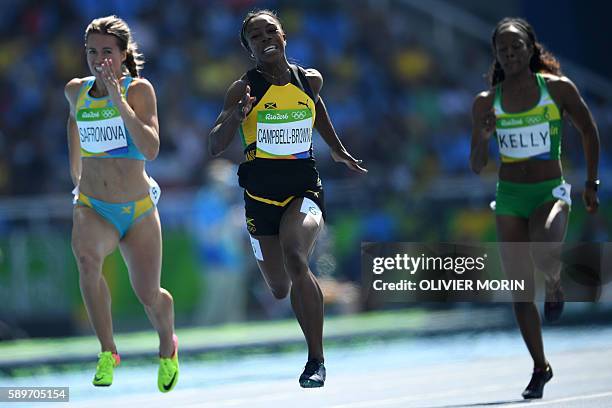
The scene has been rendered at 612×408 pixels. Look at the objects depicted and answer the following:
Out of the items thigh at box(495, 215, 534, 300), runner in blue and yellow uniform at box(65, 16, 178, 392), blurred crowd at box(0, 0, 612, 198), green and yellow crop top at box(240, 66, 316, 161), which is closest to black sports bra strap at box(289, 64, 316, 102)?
green and yellow crop top at box(240, 66, 316, 161)

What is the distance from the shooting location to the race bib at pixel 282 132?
8.60m

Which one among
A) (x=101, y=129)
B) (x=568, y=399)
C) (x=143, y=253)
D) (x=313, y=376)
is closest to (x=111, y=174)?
(x=101, y=129)

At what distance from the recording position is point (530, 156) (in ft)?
32.0

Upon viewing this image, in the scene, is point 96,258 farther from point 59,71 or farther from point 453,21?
point 453,21

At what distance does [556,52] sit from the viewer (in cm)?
2327

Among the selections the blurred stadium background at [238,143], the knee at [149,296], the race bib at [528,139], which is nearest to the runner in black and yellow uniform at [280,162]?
the knee at [149,296]

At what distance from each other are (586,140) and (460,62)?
15051mm

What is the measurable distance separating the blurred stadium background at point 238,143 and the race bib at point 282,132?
8.39 meters

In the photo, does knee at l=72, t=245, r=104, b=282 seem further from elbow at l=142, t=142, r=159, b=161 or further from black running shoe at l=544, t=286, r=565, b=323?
black running shoe at l=544, t=286, r=565, b=323

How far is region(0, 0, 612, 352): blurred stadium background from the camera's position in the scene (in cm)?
1753

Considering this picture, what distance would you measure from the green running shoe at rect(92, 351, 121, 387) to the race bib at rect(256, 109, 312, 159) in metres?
1.65

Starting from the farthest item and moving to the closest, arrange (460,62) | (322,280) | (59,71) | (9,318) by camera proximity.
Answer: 1. (460,62)
2. (59,71)
3. (322,280)
4. (9,318)

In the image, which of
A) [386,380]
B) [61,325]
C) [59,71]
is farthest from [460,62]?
[386,380]

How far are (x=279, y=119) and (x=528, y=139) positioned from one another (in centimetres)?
210
